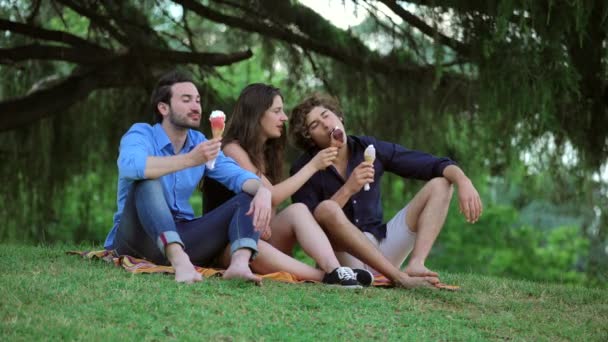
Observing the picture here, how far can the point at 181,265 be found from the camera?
12.6ft

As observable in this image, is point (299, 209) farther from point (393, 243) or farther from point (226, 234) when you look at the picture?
point (393, 243)

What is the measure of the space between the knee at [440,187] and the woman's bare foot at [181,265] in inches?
45.5

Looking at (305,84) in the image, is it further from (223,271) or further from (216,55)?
(223,271)

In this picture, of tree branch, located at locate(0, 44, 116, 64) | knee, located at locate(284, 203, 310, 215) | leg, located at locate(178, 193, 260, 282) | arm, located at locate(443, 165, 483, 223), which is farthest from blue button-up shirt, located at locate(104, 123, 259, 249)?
tree branch, located at locate(0, 44, 116, 64)

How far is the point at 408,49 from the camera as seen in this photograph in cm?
672

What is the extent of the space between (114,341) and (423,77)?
4313 mm

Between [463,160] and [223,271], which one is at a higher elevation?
[463,160]

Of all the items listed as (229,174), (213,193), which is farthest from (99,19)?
(229,174)

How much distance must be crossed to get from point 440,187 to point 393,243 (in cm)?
37

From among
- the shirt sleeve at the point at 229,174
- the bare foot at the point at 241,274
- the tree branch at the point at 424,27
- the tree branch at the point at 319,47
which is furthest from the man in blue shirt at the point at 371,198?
the tree branch at the point at 319,47

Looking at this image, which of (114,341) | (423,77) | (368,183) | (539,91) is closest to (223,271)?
(368,183)

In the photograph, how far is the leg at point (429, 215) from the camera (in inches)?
167

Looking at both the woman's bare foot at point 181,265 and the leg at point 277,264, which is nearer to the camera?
the woman's bare foot at point 181,265

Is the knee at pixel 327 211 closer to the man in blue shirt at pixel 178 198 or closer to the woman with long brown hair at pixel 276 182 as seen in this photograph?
the woman with long brown hair at pixel 276 182
